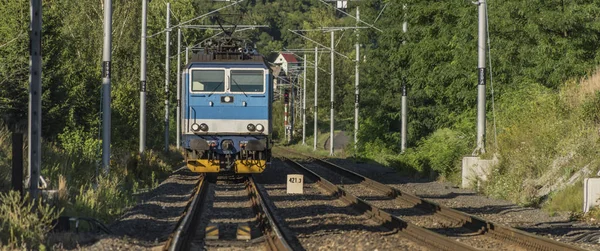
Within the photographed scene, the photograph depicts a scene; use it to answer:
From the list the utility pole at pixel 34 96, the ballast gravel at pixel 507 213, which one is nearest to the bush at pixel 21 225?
the utility pole at pixel 34 96

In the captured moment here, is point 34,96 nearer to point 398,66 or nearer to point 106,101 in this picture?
point 106,101

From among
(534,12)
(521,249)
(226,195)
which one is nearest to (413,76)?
(534,12)

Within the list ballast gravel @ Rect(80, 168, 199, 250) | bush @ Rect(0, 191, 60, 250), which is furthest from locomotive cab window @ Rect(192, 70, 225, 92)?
bush @ Rect(0, 191, 60, 250)

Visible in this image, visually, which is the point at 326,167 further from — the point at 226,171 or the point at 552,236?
the point at 552,236

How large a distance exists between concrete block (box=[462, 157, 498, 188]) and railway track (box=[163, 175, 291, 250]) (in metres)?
5.46

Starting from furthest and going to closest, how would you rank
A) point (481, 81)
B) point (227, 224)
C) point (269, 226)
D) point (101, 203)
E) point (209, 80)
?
point (481, 81) < point (209, 80) < point (101, 203) < point (227, 224) < point (269, 226)

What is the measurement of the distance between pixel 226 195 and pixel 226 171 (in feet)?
8.10

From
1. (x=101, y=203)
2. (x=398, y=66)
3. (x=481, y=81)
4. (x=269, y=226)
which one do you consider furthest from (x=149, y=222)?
(x=398, y=66)

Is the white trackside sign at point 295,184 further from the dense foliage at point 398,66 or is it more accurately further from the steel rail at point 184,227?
the dense foliage at point 398,66

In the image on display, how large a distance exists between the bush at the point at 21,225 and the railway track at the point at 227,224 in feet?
5.22

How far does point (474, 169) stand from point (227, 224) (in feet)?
34.0

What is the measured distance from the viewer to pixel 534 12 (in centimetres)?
2589

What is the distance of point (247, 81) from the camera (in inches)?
933

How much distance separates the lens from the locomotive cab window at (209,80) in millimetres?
23594
